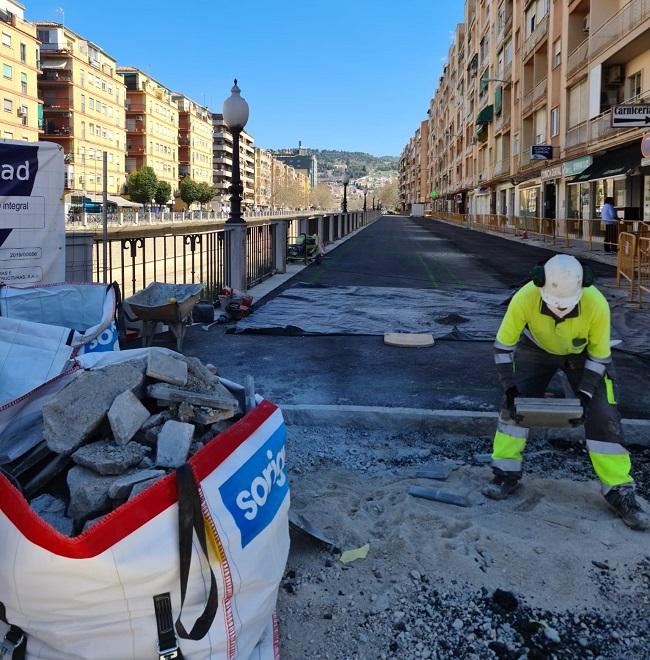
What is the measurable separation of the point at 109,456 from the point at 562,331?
269 cm

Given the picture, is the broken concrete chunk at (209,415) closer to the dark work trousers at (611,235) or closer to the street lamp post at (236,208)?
the street lamp post at (236,208)

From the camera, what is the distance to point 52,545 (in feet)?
6.83

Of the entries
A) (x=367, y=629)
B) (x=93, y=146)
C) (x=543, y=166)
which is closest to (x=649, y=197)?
(x=543, y=166)

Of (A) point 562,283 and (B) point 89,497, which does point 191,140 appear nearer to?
(A) point 562,283

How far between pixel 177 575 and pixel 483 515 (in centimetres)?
220

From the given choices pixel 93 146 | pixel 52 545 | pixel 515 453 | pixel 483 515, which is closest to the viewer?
pixel 52 545

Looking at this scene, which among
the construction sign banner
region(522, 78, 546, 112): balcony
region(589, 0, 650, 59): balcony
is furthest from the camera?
region(522, 78, 546, 112): balcony

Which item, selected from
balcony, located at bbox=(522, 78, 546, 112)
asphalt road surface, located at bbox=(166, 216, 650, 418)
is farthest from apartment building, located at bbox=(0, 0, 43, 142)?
asphalt road surface, located at bbox=(166, 216, 650, 418)

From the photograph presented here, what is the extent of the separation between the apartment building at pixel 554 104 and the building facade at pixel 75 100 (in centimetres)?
4267

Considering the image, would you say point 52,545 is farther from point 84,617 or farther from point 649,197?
point 649,197

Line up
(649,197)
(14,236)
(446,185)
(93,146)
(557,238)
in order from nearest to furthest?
(14,236) → (649,197) → (557,238) → (93,146) → (446,185)

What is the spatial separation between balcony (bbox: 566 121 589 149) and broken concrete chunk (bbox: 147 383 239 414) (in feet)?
Result: 103

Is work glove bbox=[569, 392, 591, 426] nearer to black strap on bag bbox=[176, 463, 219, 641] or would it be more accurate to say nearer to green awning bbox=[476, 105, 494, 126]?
black strap on bag bbox=[176, 463, 219, 641]

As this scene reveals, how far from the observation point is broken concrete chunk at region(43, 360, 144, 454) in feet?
9.05
